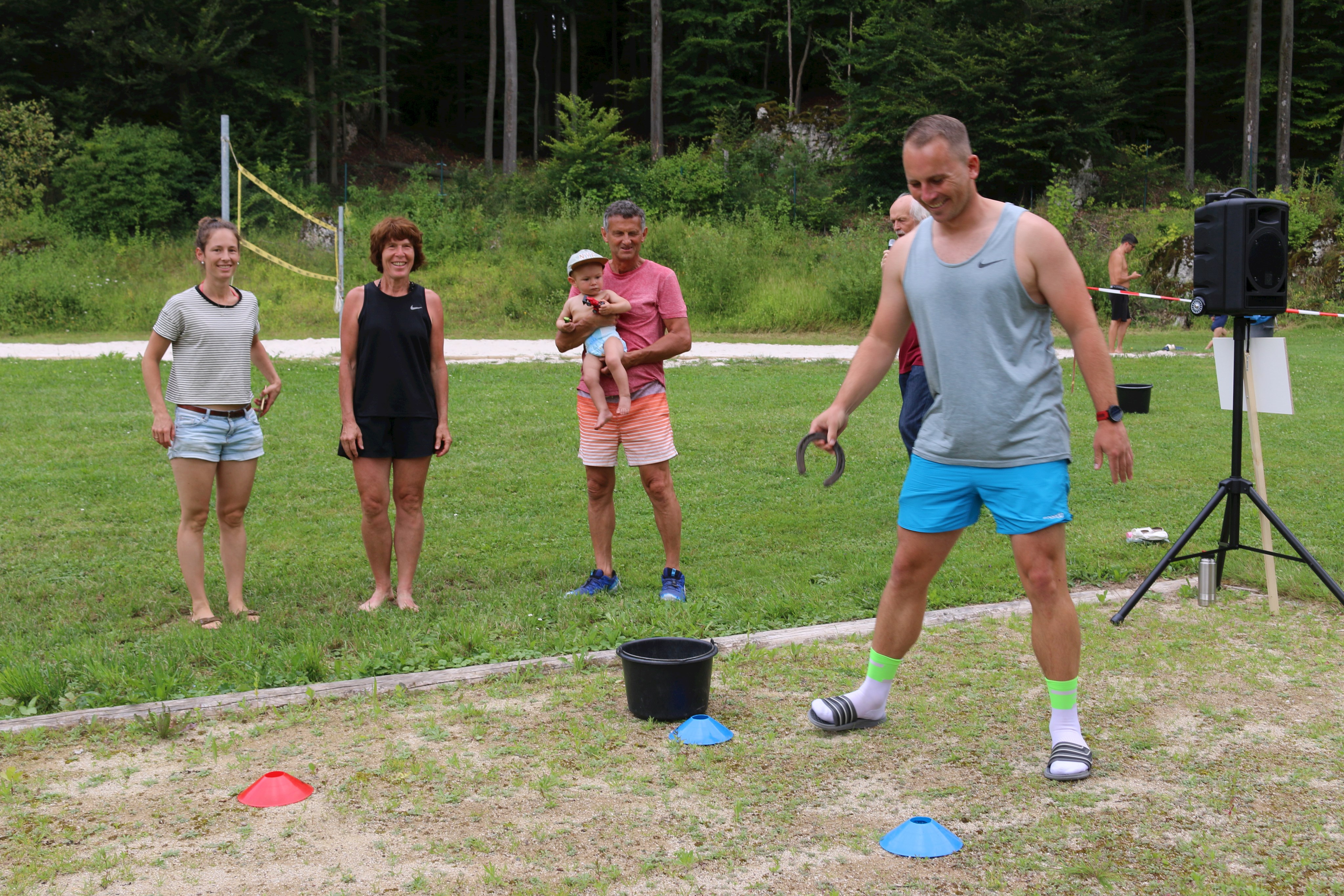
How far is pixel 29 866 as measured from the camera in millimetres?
2977

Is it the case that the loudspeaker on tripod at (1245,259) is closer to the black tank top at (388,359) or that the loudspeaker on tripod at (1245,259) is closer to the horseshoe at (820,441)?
the horseshoe at (820,441)

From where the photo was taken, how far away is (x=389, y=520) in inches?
227

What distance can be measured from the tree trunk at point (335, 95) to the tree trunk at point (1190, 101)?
25872 mm

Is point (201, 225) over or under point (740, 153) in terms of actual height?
under

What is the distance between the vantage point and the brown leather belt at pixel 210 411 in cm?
538

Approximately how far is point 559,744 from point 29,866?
5.20ft

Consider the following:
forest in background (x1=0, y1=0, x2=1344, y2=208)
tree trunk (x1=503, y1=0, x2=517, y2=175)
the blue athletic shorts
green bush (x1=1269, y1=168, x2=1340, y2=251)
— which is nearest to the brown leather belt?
the blue athletic shorts

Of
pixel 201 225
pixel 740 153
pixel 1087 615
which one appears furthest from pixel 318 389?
pixel 740 153

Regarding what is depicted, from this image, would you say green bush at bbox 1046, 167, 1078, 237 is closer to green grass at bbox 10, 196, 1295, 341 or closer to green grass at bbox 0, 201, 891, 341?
green grass at bbox 10, 196, 1295, 341

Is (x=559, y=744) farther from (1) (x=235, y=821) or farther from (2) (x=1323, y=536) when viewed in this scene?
(2) (x=1323, y=536)

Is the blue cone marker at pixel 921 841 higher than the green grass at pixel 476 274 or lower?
lower

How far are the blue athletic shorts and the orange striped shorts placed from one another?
2.07 m

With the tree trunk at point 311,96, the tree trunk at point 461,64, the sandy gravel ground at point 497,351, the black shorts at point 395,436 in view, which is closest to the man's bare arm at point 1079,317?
the black shorts at point 395,436

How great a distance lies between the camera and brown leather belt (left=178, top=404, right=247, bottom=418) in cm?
538
